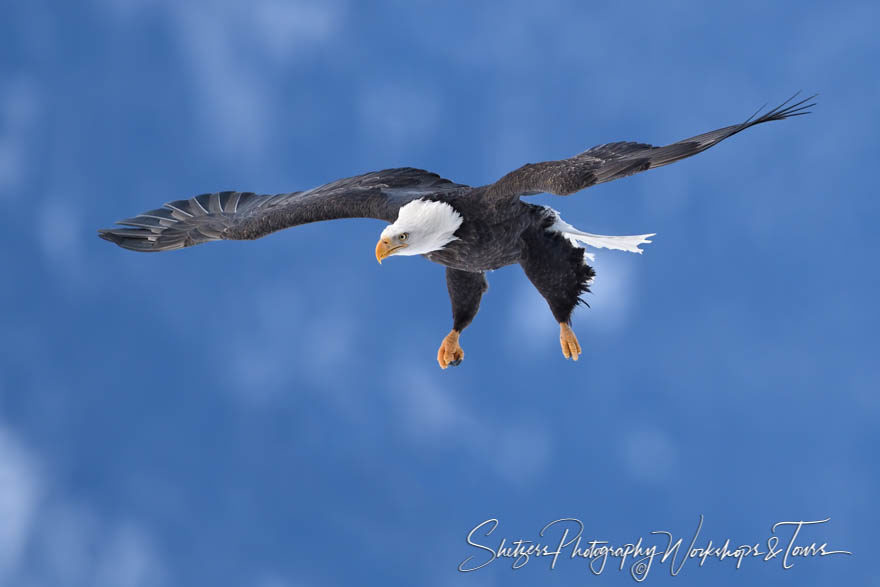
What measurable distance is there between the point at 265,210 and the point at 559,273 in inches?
84.4

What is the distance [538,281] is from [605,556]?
190 cm

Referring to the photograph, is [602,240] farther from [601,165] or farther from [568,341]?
[601,165]

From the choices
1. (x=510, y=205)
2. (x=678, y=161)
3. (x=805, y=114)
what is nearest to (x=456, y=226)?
(x=510, y=205)

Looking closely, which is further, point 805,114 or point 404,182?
point 404,182

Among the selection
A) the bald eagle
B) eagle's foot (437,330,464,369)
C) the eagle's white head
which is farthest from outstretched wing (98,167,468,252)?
eagle's foot (437,330,464,369)

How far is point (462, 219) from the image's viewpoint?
634cm

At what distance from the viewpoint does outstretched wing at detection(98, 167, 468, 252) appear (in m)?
6.78

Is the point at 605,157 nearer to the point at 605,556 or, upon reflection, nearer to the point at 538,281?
the point at 538,281

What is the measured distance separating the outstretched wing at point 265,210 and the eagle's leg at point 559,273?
68cm

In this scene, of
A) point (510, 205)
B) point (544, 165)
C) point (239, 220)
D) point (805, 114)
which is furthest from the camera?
point (239, 220)

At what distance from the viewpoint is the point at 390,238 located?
6281mm

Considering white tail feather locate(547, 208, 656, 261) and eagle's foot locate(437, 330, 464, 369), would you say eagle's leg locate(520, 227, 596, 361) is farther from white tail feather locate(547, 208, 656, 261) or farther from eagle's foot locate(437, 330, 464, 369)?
eagle's foot locate(437, 330, 464, 369)

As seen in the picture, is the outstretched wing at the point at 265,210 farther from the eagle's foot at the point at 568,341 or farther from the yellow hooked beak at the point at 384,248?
the eagle's foot at the point at 568,341

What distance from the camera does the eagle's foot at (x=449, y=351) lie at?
7.73m
